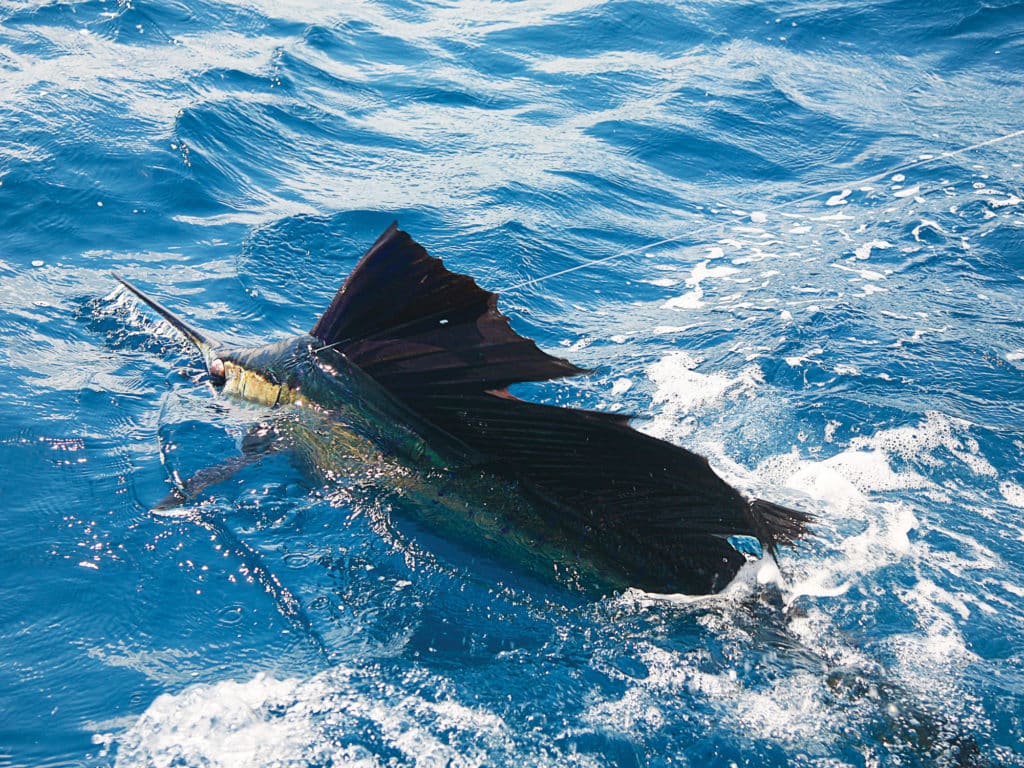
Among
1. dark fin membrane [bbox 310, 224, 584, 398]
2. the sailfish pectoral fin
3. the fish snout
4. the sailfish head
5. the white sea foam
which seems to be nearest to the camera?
the white sea foam

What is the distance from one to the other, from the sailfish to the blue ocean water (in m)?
0.16

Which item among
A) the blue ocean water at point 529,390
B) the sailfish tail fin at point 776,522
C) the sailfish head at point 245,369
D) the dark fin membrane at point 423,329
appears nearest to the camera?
the blue ocean water at point 529,390

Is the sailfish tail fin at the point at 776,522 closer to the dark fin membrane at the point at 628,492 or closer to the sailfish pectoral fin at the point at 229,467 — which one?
the dark fin membrane at the point at 628,492

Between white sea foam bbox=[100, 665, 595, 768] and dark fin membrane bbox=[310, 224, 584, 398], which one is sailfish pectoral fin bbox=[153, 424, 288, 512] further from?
white sea foam bbox=[100, 665, 595, 768]

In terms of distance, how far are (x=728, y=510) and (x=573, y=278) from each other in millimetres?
4498

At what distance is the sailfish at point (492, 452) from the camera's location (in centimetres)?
368

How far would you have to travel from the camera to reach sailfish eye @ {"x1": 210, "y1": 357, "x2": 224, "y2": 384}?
16.5ft

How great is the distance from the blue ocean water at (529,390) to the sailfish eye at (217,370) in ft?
0.53

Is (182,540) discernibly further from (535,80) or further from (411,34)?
(411,34)

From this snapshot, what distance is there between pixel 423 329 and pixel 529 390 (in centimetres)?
211

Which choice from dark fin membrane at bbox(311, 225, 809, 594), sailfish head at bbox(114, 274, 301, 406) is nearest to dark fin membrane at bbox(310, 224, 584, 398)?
dark fin membrane at bbox(311, 225, 809, 594)

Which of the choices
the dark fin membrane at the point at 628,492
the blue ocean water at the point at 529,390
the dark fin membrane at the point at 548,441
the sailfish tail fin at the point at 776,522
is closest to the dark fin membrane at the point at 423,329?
the dark fin membrane at the point at 548,441

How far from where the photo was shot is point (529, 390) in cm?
609

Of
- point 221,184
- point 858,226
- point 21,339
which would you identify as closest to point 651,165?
point 858,226
